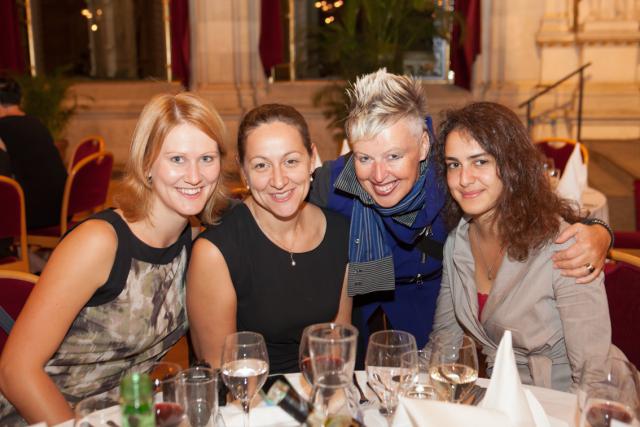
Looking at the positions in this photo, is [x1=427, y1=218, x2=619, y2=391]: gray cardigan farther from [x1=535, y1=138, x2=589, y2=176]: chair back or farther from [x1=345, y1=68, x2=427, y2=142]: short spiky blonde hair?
[x1=535, y1=138, x2=589, y2=176]: chair back

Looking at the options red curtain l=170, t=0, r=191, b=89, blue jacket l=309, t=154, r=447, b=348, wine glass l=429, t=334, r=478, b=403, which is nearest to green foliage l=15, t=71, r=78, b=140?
red curtain l=170, t=0, r=191, b=89

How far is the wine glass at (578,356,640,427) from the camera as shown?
1124 millimetres

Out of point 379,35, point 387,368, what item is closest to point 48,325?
point 387,368

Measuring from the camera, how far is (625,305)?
2.04 m

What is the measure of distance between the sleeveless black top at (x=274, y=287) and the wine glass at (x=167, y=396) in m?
0.74

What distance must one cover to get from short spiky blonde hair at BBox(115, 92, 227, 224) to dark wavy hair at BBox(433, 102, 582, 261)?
784 millimetres

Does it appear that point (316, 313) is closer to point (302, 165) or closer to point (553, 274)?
point (302, 165)

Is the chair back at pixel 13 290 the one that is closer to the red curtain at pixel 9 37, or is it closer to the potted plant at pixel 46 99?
the potted plant at pixel 46 99

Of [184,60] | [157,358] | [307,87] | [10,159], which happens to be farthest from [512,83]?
[157,358]

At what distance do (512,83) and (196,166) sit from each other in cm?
622

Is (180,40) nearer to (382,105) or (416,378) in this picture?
(382,105)

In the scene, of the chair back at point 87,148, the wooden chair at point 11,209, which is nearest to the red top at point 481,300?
the wooden chair at point 11,209

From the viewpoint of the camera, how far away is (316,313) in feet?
6.97

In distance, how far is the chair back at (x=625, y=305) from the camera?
201 cm
